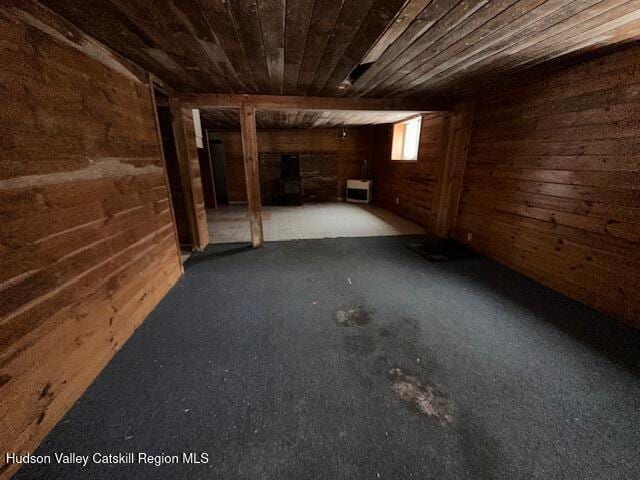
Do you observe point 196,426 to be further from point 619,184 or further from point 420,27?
point 619,184

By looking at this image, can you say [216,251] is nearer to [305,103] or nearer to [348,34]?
[305,103]

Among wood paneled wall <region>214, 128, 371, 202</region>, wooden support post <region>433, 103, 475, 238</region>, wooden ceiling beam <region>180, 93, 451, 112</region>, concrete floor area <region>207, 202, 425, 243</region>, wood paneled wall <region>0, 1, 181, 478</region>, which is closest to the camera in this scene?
wood paneled wall <region>0, 1, 181, 478</region>

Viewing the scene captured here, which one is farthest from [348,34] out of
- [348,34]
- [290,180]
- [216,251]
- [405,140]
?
[290,180]

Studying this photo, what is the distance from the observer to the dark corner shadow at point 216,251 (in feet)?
10.9

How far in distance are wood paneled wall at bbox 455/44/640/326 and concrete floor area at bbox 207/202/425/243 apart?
70.5 inches

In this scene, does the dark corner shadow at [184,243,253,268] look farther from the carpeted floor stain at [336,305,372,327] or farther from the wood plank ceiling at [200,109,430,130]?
the wood plank ceiling at [200,109,430,130]

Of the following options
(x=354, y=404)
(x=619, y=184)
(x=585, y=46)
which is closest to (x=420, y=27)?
(x=585, y=46)

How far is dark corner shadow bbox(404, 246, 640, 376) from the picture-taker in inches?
67.3

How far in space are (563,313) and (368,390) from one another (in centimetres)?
197

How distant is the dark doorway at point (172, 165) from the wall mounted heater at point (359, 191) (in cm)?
512

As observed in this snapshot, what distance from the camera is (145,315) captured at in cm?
209

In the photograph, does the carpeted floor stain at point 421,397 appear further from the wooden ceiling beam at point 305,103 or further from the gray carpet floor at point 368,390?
the wooden ceiling beam at point 305,103

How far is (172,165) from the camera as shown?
338 centimetres

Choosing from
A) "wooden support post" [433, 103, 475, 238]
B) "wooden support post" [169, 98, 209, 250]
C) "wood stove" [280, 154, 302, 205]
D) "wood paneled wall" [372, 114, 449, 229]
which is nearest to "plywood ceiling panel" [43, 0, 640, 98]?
"wooden support post" [169, 98, 209, 250]
